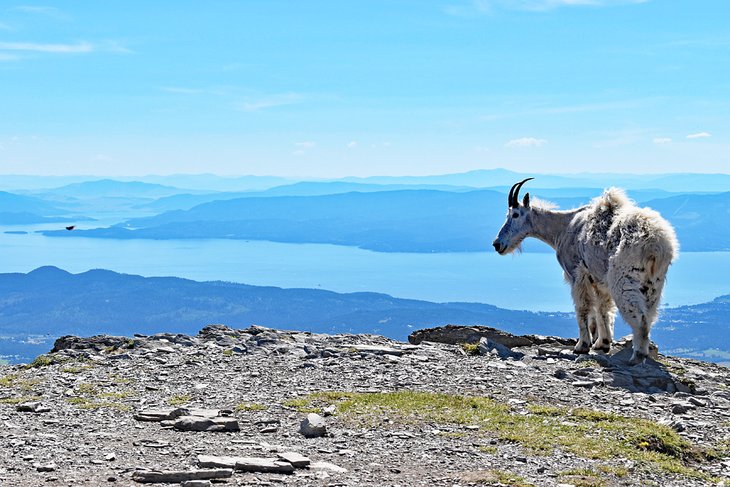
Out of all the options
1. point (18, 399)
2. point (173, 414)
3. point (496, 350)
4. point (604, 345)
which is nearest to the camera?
point (173, 414)

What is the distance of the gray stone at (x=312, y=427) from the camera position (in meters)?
11.3

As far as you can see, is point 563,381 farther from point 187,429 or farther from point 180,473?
point 180,473

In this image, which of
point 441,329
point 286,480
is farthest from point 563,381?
point 286,480

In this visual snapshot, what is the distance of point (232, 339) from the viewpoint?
798 inches

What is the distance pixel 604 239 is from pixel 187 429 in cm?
1097

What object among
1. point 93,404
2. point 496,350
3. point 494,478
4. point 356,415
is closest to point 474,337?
point 496,350

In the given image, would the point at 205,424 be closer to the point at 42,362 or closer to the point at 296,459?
the point at 296,459

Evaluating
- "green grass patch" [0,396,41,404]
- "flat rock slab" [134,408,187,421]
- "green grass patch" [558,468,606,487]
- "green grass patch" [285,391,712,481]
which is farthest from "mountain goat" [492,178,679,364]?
"green grass patch" [0,396,41,404]

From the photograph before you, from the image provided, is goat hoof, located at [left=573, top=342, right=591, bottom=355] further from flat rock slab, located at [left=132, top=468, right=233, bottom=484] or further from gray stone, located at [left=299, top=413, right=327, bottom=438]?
flat rock slab, located at [left=132, top=468, right=233, bottom=484]

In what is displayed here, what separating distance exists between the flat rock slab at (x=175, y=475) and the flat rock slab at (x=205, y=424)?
91.7 inches

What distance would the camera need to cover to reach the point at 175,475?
9117mm

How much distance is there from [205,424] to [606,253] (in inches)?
416

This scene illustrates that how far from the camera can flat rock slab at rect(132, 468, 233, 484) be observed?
9.05 meters

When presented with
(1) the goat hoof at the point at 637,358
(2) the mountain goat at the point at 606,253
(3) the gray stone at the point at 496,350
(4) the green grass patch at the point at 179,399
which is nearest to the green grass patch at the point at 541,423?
(4) the green grass patch at the point at 179,399
